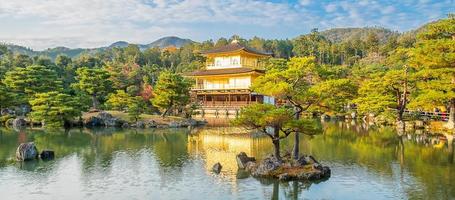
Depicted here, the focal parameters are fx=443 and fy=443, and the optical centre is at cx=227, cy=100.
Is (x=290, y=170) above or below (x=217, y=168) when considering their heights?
above

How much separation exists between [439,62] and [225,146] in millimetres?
14510

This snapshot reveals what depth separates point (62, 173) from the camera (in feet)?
51.8

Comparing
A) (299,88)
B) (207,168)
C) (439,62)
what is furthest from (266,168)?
(439,62)

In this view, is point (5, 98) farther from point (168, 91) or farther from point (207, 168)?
point (207, 168)

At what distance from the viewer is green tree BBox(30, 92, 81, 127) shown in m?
30.8

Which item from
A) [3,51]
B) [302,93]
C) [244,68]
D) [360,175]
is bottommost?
[360,175]

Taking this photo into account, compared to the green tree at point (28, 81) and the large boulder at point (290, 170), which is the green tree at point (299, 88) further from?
the green tree at point (28, 81)

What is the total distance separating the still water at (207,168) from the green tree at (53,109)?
3966mm

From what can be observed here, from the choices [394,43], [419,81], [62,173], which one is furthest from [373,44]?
[62,173]

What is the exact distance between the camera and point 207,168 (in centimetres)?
1652

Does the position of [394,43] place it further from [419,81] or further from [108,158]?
[108,158]

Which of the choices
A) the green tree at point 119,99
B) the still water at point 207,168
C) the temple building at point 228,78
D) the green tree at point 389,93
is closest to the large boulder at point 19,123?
the still water at point 207,168

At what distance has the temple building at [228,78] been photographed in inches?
1687

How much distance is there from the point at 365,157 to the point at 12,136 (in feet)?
66.7
